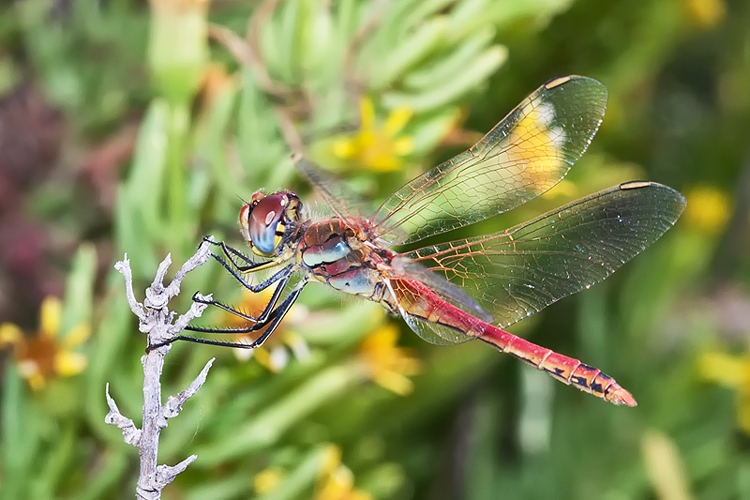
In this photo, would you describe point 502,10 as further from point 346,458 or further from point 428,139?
point 346,458

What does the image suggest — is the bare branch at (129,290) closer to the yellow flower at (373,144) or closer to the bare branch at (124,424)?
the bare branch at (124,424)

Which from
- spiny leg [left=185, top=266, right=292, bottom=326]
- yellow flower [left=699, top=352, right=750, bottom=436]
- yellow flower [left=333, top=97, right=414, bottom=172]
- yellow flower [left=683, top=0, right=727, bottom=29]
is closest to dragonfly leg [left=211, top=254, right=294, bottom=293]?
spiny leg [left=185, top=266, right=292, bottom=326]

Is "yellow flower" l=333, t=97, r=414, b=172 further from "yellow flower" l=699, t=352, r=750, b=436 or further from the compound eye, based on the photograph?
"yellow flower" l=699, t=352, r=750, b=436

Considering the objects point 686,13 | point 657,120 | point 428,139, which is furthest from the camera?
point 657,120

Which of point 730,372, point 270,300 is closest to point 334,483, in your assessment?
point 270,300

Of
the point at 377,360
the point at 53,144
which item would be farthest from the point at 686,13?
the point at 53,144

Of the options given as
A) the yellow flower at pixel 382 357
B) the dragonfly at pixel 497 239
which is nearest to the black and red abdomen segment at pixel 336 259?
the dragonfly at pixel 497 239
